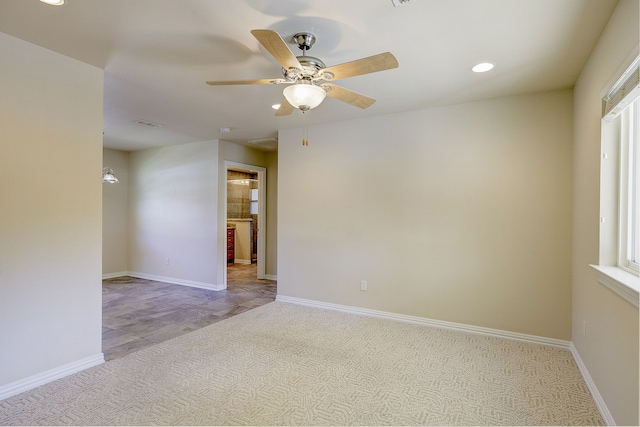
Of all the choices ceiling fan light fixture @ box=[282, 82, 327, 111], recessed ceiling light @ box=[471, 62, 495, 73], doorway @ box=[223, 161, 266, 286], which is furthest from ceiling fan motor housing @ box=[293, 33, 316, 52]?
doorway @ box=[223, 161, 266, 286]

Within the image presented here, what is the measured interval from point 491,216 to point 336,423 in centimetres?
257

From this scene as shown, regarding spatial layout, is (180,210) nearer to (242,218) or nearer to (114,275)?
(114,275)

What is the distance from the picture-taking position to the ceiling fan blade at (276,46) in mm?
1638

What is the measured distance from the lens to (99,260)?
2.80 metres

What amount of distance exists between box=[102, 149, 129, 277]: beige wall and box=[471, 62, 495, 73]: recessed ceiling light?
660 centimetres

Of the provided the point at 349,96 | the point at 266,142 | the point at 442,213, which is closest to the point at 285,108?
the point at 349,96

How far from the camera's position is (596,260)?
7.58 feet

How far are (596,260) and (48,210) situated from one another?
409cm

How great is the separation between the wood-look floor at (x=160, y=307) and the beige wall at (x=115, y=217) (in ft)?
1.30

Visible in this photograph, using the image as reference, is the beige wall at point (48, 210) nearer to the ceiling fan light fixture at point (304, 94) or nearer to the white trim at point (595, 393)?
the ceiling fan light fixture at point (304, 94)

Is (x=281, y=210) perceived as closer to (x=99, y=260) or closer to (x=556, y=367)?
(x=99, y=260)

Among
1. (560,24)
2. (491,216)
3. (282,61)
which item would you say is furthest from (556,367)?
(282,61)

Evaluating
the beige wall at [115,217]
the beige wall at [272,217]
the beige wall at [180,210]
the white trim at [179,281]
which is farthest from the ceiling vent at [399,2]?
the beige wall at [115,217]

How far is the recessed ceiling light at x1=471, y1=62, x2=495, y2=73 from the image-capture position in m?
2.64
